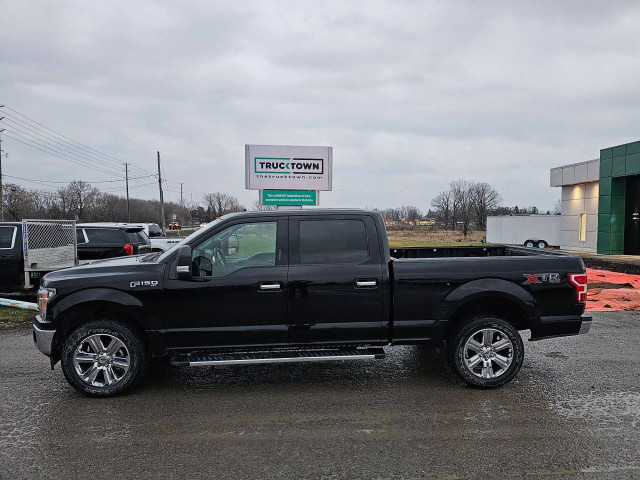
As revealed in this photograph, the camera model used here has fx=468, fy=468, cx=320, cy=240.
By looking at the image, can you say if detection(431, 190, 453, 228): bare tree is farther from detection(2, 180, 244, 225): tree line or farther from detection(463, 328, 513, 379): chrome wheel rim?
detection(463, 328, 513, 379): chrome wheel rim

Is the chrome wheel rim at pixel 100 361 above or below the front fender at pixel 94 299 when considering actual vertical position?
below

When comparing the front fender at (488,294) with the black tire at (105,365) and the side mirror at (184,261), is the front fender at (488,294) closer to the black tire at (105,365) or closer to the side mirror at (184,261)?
the side mirror at (184,261)

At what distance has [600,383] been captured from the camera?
16.9 ft

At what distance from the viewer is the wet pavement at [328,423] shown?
11.1 ft

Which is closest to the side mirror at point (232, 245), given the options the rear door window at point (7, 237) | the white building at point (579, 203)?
the rear door window at point (7, 237)

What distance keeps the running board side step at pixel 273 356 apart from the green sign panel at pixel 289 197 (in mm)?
11707

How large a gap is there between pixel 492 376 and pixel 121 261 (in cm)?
427

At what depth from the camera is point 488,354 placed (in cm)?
501

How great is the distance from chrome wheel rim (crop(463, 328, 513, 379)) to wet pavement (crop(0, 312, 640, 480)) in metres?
0.24

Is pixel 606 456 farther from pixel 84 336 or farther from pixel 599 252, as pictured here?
pixel 599 252

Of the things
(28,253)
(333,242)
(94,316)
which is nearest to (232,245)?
(333,242)

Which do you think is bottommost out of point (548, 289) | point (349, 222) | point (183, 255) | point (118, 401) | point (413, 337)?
point (118, 401)

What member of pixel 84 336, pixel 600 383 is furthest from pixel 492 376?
pixel 84 336

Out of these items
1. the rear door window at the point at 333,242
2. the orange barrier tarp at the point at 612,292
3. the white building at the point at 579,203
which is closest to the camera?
the rear door window at the point at 333,242
